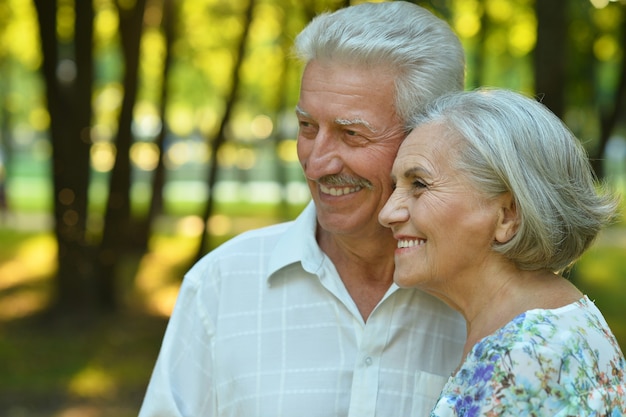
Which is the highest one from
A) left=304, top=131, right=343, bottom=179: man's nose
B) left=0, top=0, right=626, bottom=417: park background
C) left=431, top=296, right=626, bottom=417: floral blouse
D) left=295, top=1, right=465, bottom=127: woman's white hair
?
left=295, top=1, right=465, bottom=127: woman's white hair

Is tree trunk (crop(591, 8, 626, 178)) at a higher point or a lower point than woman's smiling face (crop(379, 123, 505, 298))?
lower

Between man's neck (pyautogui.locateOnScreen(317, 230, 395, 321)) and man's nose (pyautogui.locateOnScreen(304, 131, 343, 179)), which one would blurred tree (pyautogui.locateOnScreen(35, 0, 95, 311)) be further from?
man's nose (pyautogui.locateOnScreen(304, 131, 343, 179))

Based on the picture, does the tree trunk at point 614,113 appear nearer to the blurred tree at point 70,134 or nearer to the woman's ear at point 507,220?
the blurred tree at point 70,134

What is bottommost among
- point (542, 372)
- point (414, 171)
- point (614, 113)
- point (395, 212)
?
point (614, 113)

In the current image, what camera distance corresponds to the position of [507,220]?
2.55 m

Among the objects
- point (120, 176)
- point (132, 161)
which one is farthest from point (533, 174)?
point (132, 161)

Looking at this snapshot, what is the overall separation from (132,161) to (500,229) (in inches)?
549

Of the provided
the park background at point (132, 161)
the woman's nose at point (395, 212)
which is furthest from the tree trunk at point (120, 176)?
the woman's nose at point (395, 212)

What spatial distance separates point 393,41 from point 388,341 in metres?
0.93

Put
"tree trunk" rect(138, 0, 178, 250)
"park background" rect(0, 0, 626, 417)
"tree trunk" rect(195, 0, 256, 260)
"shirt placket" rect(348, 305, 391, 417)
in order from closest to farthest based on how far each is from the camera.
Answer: "shirt placket" rect(348, 305, 391, 417)
"park background" rect(0, 0, 626, 417)
"tree trunk" rect(195, 0, 256, 260)
"tree trunk" rect(138, 0, 178, 250)

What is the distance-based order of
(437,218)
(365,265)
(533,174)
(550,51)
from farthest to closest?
1. (550,51)
2. (365,265)
3. (437,218)
4. (533,174)

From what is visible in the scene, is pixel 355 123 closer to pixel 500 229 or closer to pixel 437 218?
Result: pixel 437 218

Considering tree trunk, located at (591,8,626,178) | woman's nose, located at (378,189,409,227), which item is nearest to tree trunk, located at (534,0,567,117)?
woman's nose, located at (378,189,409,227)

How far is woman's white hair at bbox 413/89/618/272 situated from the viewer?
2.49 m
